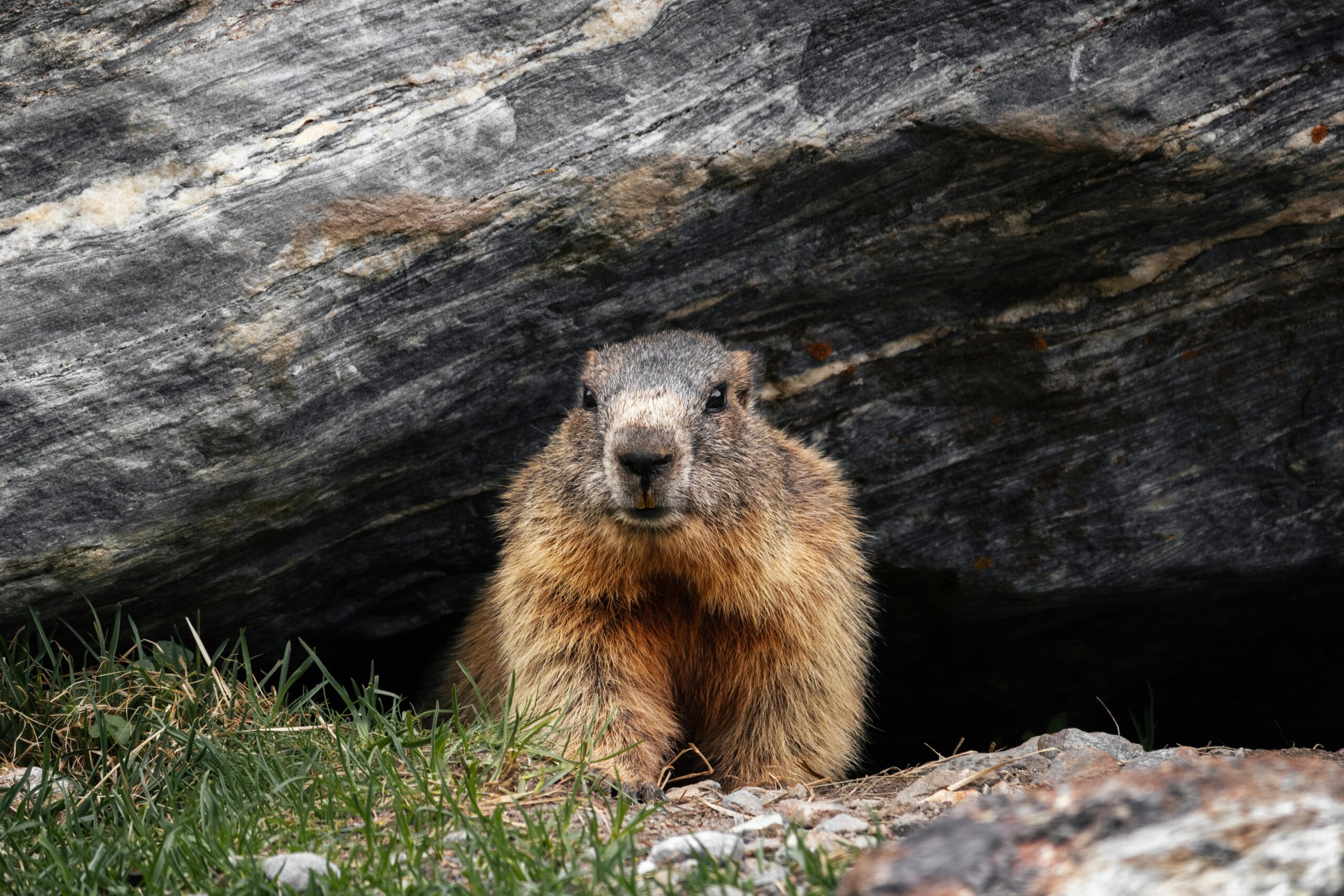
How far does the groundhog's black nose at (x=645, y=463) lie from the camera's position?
4.65 metres

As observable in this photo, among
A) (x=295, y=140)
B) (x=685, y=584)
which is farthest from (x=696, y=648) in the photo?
(x=295, y=140)

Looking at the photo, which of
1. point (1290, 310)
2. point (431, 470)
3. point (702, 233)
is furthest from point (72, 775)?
point (1290, 310)

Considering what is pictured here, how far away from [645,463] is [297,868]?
6.53 feet

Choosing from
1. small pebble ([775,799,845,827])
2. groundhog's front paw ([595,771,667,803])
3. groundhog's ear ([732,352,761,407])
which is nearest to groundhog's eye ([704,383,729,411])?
groundhog's ear ([732,352,761,407])

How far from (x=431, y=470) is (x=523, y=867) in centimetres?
300

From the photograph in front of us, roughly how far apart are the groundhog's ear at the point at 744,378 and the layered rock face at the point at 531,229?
0.31m

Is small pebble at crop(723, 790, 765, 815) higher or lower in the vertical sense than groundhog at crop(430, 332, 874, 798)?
lower

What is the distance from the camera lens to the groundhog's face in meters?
4.74

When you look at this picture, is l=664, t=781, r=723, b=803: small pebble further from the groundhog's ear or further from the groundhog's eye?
the groundhog's ear

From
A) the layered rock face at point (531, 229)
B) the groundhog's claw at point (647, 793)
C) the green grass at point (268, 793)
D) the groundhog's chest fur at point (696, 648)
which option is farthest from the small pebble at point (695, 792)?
the layered rock face at point (531, 229)

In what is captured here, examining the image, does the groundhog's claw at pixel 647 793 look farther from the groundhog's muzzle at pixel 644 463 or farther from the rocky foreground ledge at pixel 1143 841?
the rocky foreground ledge at pixel 1143 841

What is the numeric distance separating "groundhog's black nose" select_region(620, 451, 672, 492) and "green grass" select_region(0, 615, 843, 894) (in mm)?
1070

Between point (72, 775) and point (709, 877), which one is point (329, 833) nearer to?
point (709, 877)

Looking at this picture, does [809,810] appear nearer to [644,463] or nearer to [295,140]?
[644,463]
